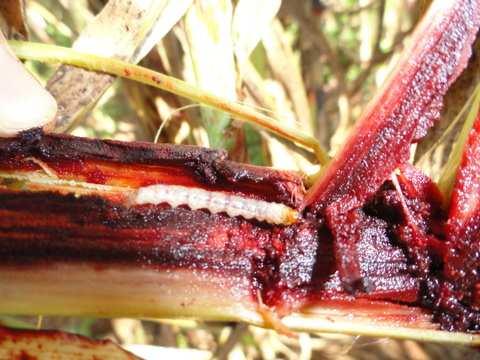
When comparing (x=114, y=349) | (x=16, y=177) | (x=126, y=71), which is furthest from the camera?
(x=126, y=71)

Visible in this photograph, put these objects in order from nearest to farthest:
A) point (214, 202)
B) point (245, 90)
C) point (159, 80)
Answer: point (214, 202) → point (159, 80) → point (245, 90)

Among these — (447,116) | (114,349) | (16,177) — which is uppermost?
(447,116)

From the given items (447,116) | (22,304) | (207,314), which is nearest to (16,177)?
(22,304)

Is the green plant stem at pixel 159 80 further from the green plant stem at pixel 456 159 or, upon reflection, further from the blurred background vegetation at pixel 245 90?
the green plant stem at pixel 456 159

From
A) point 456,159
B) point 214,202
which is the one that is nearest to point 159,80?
point 214,202

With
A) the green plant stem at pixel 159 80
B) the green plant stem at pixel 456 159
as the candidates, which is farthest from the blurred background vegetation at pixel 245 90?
the green plant stem at pixel 456 159

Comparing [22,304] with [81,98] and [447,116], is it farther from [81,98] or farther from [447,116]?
[447,116]

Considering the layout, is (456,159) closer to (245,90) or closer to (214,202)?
(214,202)
